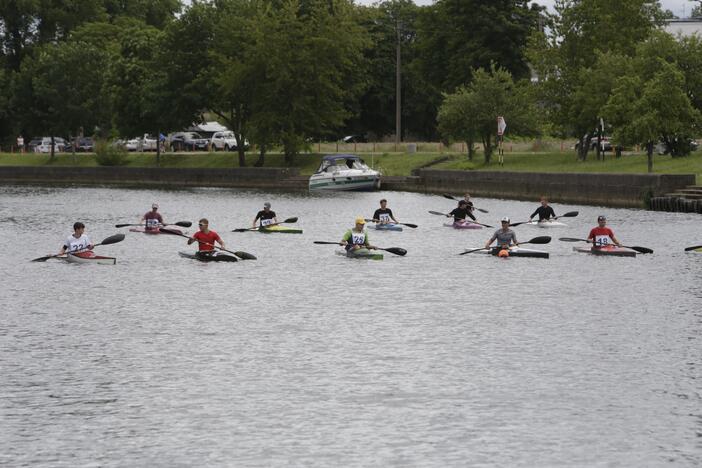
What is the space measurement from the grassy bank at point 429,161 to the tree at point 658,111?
2514mm

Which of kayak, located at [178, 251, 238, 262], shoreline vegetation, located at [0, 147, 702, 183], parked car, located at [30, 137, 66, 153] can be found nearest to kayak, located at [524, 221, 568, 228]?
shoreline vegetation, located at [0, 147, 702, 183]

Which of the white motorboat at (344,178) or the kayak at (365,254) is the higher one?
the white motorboat at (344,178)

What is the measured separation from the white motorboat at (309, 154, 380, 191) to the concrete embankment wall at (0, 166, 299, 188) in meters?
10.6

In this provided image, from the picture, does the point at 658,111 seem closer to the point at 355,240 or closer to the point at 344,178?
the point at 344,178

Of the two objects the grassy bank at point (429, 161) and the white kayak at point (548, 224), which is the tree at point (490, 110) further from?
the white kayak at point (548, 224)

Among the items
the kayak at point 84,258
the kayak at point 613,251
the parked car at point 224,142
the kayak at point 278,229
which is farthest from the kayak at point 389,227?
the parked car at point 224,142

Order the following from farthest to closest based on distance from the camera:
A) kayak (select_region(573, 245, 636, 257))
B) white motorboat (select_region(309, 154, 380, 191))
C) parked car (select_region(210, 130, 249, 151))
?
parked car (select_region(210, 130, 249, 151)) < white motorboat (select_region(309, 154, 380, 191)) < kayak (select_region(573, 245, 636, 257))

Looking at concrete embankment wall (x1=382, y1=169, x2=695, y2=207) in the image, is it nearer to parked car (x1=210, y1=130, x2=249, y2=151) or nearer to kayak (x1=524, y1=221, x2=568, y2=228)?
kayak (x1=524, y1=221, x2=568, y2=228)

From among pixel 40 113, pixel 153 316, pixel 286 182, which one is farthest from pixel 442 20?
pixel 153 316

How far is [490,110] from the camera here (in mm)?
106312

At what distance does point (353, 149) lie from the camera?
12694cm

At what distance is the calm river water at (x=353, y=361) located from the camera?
73.9 feet

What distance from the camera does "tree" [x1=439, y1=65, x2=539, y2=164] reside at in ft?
348

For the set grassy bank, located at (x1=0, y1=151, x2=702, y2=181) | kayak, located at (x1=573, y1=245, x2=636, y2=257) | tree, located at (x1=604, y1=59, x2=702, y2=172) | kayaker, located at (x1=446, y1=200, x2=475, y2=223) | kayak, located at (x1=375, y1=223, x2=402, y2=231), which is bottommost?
kayak, located at (x1=573, y1=245, x2=636, y2=257)
